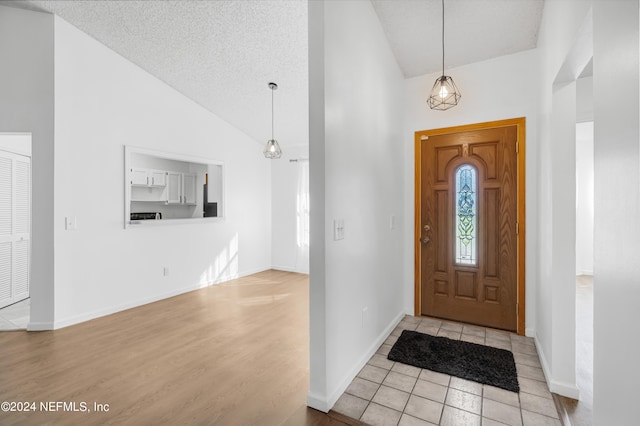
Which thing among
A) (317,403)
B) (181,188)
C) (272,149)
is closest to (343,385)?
(317,403)

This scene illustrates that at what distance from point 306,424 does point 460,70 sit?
3590mm

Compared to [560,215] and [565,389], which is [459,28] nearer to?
[560,215]

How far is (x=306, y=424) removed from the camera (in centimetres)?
175

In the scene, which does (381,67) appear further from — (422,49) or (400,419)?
(400,419)

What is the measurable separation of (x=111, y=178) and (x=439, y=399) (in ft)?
13.6

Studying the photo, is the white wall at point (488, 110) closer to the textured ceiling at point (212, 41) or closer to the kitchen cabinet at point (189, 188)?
the textured ceiling at point (212, 41)

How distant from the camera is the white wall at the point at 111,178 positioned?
3.24 metres

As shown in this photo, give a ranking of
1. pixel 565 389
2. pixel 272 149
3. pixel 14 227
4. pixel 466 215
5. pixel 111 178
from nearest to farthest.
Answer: pixel 565 389 < pixel 466 215 < pixel 111 178 < pixel 14 227 < pixel 272 149

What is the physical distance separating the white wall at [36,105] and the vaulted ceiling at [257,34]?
0.25m

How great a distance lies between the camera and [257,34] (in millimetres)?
3180

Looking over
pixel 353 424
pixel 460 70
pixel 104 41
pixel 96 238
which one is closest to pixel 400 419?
pixel 353 424

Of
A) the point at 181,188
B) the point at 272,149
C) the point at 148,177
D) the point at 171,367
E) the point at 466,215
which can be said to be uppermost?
the point at 272,149

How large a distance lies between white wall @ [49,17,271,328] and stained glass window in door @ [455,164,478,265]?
3.80 metres

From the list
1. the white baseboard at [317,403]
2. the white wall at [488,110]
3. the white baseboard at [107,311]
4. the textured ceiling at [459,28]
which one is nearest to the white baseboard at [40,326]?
the white baseboard at [107,311]
